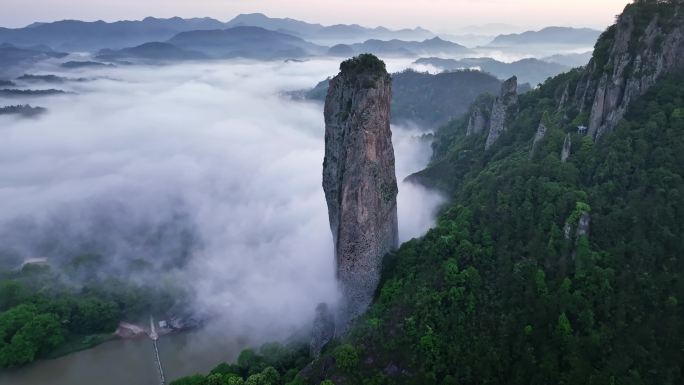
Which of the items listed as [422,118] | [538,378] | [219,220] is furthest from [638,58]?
[422,118]

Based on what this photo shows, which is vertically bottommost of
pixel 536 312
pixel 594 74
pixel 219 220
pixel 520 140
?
pixel 219 220

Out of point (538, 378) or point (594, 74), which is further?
point (594, 74)

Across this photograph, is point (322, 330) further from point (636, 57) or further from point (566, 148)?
point (636, 57)

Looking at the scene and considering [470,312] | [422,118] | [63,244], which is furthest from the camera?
[422,118]

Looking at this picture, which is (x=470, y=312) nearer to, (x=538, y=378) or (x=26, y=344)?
(x=538, y=378)

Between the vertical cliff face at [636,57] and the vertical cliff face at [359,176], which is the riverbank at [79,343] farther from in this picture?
the vertical cliff face at [636,57]

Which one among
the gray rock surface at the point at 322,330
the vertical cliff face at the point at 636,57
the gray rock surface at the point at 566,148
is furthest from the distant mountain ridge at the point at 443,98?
the gray rock surface at the point at 322,330

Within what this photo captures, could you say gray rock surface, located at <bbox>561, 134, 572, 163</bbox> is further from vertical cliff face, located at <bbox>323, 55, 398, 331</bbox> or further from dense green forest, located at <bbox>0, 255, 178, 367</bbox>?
dense green forest, located at <bbox>0, 255, 178, 367</bbox>

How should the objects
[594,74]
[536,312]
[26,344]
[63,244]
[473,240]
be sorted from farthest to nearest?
1. [63,244]
2. [26,344]
3. [594,74]
4. [473,240]
5. [536,312]

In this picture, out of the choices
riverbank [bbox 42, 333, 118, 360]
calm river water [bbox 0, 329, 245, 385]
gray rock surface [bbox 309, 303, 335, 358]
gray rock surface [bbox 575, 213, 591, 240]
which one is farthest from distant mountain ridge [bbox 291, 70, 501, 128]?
gray rock surface [bbox 575, 213, 591, 240]
